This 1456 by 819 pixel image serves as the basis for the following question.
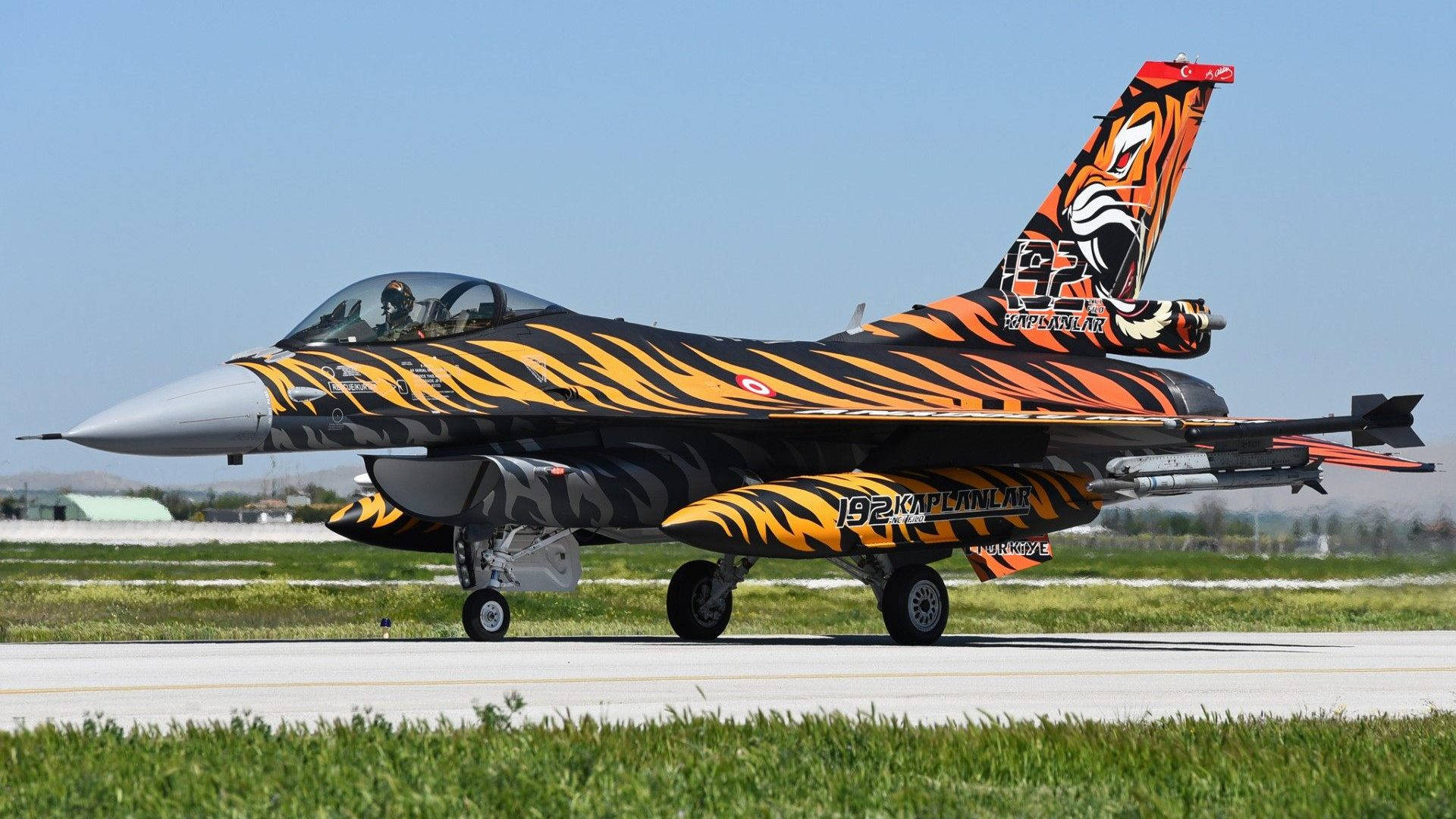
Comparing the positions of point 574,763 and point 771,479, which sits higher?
point 771,479

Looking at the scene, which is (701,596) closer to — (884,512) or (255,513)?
(884,512)

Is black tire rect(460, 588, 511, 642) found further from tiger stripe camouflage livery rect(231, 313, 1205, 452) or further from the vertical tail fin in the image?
the vertical tail fin

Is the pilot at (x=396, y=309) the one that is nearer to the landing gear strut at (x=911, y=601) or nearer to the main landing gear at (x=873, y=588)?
the main landing gear at (x=873, y=588)

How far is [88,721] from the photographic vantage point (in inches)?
309

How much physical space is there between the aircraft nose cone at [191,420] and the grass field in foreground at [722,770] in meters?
6.45

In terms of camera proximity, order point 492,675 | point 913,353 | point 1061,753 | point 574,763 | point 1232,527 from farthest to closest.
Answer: point 1232,527 → point 913,353 → point 492,675 → point 1061,753 → point 574,763

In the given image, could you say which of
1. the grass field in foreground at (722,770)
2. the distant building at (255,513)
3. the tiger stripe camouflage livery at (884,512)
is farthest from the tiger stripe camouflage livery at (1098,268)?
the distant building at (255,513)

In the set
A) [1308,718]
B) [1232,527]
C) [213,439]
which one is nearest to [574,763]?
[1308,718]

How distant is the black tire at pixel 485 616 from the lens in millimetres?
16531

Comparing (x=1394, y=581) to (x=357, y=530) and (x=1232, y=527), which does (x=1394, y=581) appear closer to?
(x=1232, y=527)

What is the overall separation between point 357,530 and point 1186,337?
9.74 meters

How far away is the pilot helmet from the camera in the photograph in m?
16.4

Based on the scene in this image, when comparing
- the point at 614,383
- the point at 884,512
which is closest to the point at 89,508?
the point at 614,383

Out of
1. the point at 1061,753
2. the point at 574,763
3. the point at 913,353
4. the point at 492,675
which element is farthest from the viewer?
the point at 913,353
